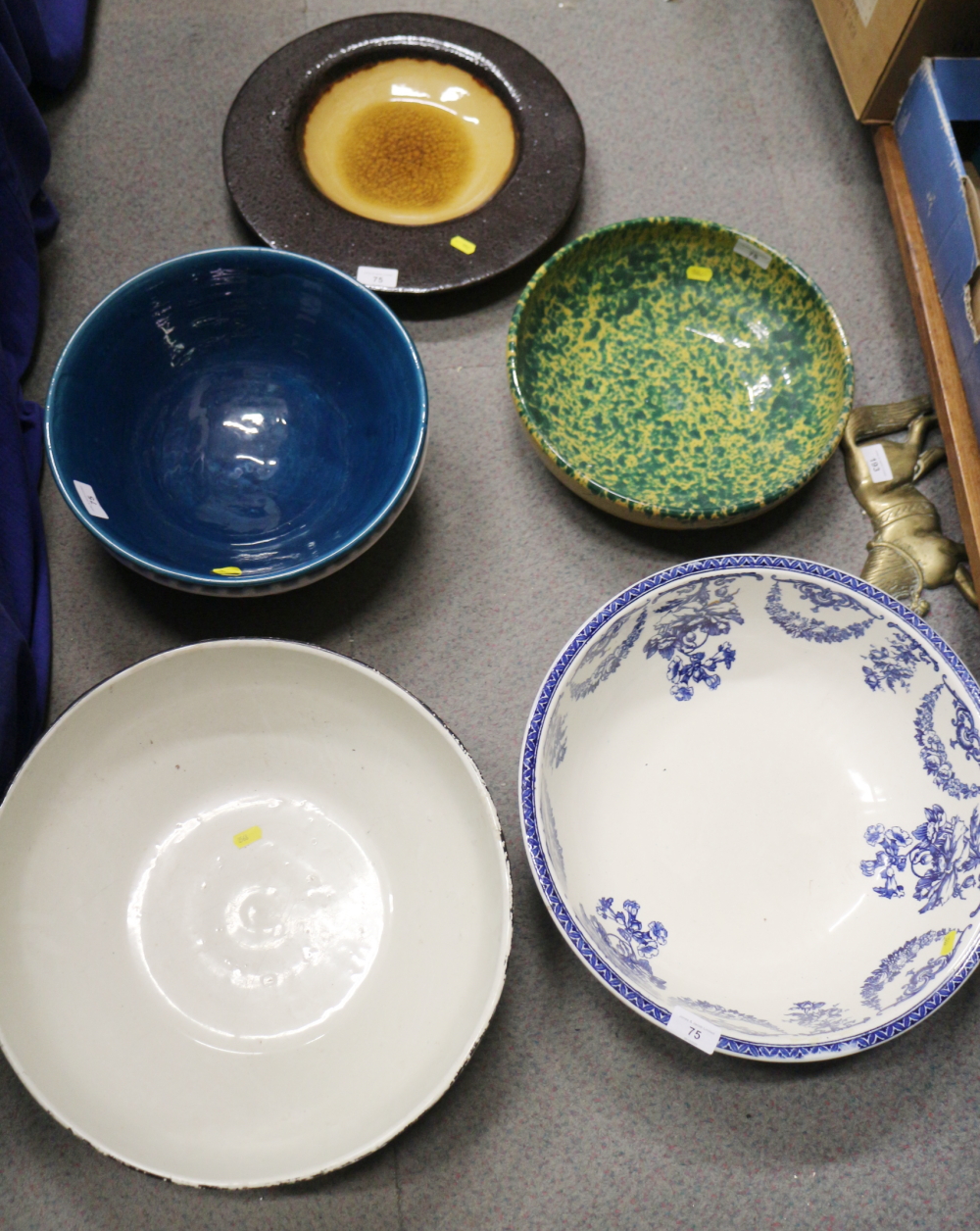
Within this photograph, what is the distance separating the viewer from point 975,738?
1053 mm

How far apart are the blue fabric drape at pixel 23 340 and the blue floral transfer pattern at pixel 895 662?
39.3 inches

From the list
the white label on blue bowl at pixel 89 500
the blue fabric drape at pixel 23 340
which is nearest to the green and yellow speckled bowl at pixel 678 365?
the white label on blue bowl at pixel 89 500

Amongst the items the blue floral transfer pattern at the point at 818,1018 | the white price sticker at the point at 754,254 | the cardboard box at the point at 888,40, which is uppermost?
the cardboard box at the point at 888,40

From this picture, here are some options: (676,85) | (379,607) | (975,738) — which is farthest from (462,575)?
(676,85)

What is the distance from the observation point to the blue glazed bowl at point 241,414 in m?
1.14

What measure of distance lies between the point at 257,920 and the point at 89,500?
516 mm

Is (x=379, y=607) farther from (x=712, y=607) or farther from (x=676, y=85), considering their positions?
(x=676, y=85)

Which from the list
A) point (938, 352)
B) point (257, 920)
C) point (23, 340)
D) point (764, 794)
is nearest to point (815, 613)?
point (764, 794)

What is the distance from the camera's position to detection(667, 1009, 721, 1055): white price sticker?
35.6 inches

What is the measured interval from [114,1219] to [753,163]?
1770mm

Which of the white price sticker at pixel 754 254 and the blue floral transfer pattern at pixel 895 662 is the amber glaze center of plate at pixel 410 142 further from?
the blue floral transfer pattern at pixel 895 662

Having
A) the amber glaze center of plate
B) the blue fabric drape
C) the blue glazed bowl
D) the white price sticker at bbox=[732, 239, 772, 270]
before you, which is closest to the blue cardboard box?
the white price sticker at bbox=[732, 239, 772, 270]

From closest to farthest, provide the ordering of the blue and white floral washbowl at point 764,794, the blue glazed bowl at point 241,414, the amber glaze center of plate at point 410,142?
the blue and white floral washbowl at point 764,794
the blue glazed bowl at point 241,414
the amber glaze center of plate at point 410,142

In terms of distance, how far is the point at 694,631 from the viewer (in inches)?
45.1
